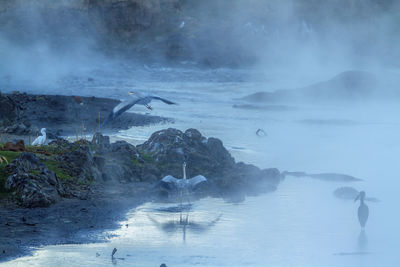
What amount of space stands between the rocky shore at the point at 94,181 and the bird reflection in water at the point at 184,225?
33.6 inches

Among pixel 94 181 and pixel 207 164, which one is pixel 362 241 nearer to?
pixel 207 164

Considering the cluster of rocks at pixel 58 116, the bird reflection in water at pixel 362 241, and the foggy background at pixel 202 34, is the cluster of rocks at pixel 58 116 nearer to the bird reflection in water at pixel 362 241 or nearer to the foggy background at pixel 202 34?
the bird reflection in water at pixel 362 241

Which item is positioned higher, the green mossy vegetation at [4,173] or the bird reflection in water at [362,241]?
the green mossy vegetation at [4,173]

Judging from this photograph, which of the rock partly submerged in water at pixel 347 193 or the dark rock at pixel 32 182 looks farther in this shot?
the rock partly submerged in water at pixel 347 193

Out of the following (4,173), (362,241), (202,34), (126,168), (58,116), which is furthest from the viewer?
(202,34)

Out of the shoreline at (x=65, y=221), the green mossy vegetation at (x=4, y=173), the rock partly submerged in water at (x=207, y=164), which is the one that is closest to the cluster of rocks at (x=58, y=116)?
the rock partly submerged in water at (x=207, y=164)

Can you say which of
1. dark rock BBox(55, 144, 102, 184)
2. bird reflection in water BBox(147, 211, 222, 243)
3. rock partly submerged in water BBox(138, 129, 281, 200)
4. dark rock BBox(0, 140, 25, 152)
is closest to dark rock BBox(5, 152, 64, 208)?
dark rock BBox(55, 144, 102, 184)

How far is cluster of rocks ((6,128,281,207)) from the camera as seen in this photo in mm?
13742

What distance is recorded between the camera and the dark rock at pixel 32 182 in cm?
1328

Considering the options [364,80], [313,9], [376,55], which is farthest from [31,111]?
[313,9]

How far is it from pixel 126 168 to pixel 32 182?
9.23 feet

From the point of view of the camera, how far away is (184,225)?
12859 mm

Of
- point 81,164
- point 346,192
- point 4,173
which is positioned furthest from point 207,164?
point 4,173

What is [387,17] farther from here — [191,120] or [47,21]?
[191,120]
